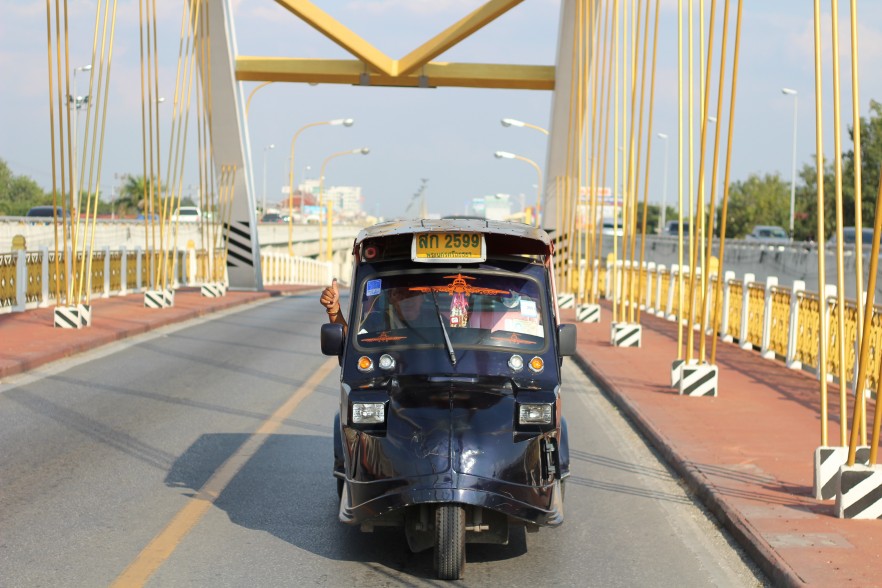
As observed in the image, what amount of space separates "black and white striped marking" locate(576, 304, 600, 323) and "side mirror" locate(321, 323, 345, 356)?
20455 millimetres

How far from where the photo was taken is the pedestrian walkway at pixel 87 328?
57.1 feet

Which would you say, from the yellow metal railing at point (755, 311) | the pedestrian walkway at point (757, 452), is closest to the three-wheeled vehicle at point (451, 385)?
the pedestrian walkway at point (757, 452)

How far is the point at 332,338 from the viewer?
7227 millimetres

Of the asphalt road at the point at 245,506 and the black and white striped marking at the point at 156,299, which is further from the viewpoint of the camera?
the black and white striped marking at the point at 156,299

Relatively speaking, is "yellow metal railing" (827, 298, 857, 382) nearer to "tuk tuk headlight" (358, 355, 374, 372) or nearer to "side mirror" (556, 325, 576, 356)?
"side mirror" (556, 325, 576, 356)

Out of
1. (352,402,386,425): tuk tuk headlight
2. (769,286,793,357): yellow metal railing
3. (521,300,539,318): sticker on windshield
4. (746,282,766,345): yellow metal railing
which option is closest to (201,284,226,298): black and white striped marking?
(746,282,766,345): yellow metal railing

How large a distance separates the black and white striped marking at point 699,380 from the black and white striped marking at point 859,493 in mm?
6334

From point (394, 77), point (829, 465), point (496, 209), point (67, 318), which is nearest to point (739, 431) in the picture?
point (829, 465)

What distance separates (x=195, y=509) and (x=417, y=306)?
2122 mm

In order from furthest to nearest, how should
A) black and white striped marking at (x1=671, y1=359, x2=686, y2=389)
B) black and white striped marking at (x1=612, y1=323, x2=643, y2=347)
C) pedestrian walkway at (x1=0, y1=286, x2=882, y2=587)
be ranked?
1. black and white striped marking at (x1=612, y1=323, x2=643, y2=347)
2. black and white striped marking at (x1=671, y1=359, x2=686, y2=389)
3. pedestrian walkway at (x1=0, y1=286, x2=882, y2=587)

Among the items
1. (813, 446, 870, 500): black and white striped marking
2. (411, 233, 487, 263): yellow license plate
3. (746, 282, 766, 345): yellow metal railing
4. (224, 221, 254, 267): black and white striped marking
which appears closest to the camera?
(411, 233, 487, 263): yellow license plate

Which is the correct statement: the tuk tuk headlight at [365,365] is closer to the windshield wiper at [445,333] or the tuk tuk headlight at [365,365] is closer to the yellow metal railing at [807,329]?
the windshield wiper at [445,333]

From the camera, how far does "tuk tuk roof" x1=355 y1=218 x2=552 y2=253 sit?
7121mm

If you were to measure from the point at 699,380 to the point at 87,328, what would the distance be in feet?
39.2
